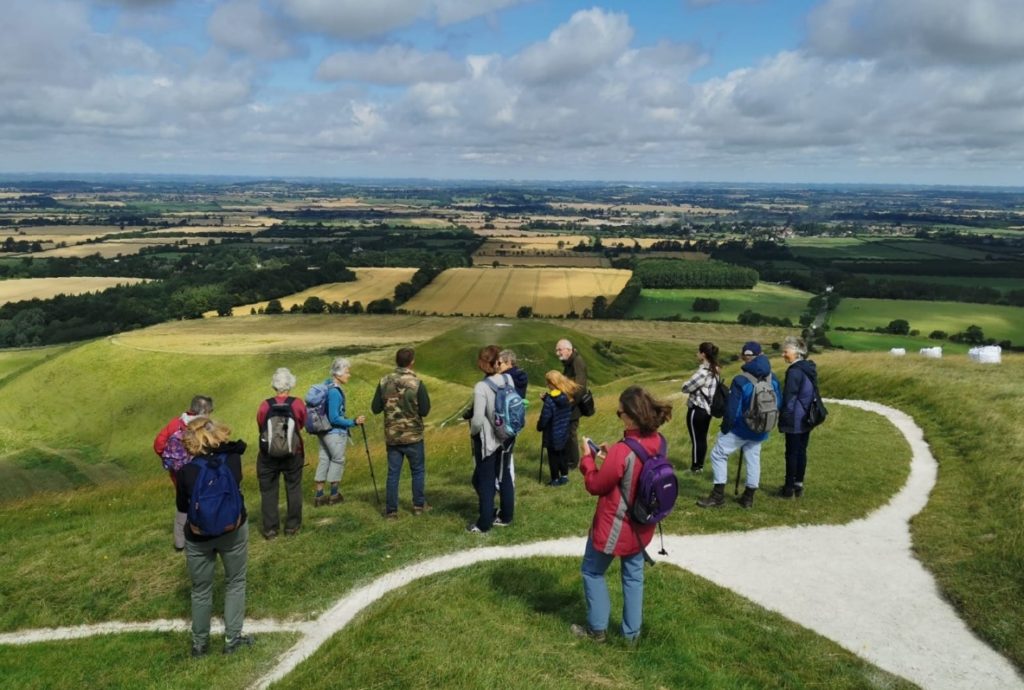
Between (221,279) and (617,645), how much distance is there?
138675 mm

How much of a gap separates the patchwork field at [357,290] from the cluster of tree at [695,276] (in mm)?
49509

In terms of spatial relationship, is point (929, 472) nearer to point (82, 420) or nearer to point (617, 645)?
point (617, 645)

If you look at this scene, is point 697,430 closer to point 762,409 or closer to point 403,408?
point 762,409

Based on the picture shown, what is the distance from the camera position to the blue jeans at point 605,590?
7.35 meters

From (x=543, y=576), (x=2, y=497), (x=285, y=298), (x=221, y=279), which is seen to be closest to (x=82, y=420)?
(x=2, y=497)

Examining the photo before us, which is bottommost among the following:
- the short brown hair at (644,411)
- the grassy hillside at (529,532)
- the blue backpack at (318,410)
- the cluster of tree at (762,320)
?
→ the cluster of tree at (762,320)

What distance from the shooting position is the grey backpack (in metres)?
12.0

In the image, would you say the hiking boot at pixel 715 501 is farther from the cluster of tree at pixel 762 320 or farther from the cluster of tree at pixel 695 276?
the cluster of tree at pixel 695 276

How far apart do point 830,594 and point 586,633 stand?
474cm

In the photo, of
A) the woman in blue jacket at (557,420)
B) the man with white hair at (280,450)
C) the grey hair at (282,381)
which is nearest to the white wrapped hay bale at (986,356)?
the woman in blue jacket at (557,420)

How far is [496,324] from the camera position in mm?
71000

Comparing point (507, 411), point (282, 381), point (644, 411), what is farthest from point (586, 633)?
point (282, 381)

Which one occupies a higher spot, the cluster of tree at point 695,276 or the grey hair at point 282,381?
the grey hair at point 282,381

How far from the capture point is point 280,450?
11258mm
